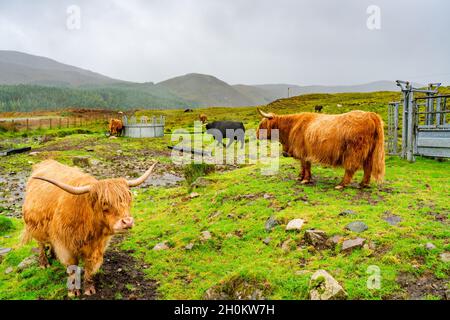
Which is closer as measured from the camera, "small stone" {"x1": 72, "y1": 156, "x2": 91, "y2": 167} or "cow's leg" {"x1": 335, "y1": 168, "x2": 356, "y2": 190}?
"cow's leg" {"x1": 335, "y1": 168, "x2": 356, "y2": 190}

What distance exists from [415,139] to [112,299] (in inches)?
390

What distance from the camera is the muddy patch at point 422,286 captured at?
3.75 meters

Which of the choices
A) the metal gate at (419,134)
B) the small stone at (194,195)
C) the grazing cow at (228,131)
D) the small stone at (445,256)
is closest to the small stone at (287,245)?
the small stone at (445,256)

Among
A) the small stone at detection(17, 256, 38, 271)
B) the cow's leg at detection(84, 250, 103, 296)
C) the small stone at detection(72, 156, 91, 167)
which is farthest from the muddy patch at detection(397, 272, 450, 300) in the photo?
the small stone at detection(72, 156, 91, 167)

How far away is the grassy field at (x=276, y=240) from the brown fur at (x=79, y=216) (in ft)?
1.93

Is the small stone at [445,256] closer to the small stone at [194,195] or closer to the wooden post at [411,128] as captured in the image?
the small stone at [194,195]

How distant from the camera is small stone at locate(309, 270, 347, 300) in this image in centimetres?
381

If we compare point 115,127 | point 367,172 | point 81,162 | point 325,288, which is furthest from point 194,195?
point 115,127

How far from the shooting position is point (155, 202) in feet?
31.1

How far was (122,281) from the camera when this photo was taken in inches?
196

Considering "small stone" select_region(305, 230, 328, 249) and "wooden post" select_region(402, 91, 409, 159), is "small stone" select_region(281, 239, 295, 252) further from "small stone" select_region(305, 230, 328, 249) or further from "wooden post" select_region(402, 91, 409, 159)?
"wooden post" select_region(402, 91, 409, 159)

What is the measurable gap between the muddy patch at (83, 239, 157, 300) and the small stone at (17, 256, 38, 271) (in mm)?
1195

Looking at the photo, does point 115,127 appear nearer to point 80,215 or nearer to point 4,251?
point 4,251
